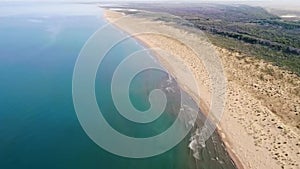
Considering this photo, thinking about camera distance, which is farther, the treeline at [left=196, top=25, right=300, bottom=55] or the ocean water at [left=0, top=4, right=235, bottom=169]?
the treeline at [left=196, top=25, right=300, bottom=55]

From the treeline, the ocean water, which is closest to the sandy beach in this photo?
the ocean water

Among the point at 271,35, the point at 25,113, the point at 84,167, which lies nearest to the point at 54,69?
the point at 25,113

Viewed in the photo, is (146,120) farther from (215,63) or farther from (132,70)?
(215,63)

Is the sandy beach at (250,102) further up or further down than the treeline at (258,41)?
further up

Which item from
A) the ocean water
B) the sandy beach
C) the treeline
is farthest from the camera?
the treeline

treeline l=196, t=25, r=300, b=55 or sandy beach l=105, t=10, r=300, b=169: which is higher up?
sandy beach l=105, t=10, r=300, b=169

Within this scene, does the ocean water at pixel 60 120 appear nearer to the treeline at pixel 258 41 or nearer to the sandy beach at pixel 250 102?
the sandy beach at pixel 250 102

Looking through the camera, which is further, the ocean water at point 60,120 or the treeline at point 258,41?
the treeline at point 258,41

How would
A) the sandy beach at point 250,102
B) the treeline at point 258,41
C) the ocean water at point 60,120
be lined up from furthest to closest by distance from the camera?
1. the treeline at point 258,41
2. the sandy beach at point 250,102
3. the ocean water at point 60,120

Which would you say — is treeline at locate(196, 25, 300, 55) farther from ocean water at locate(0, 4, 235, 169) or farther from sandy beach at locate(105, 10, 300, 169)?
ocean water at locate(0, 4, 235, 169)

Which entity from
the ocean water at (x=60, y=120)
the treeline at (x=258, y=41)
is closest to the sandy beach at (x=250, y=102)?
the ocean water at (x=60, y=120)
